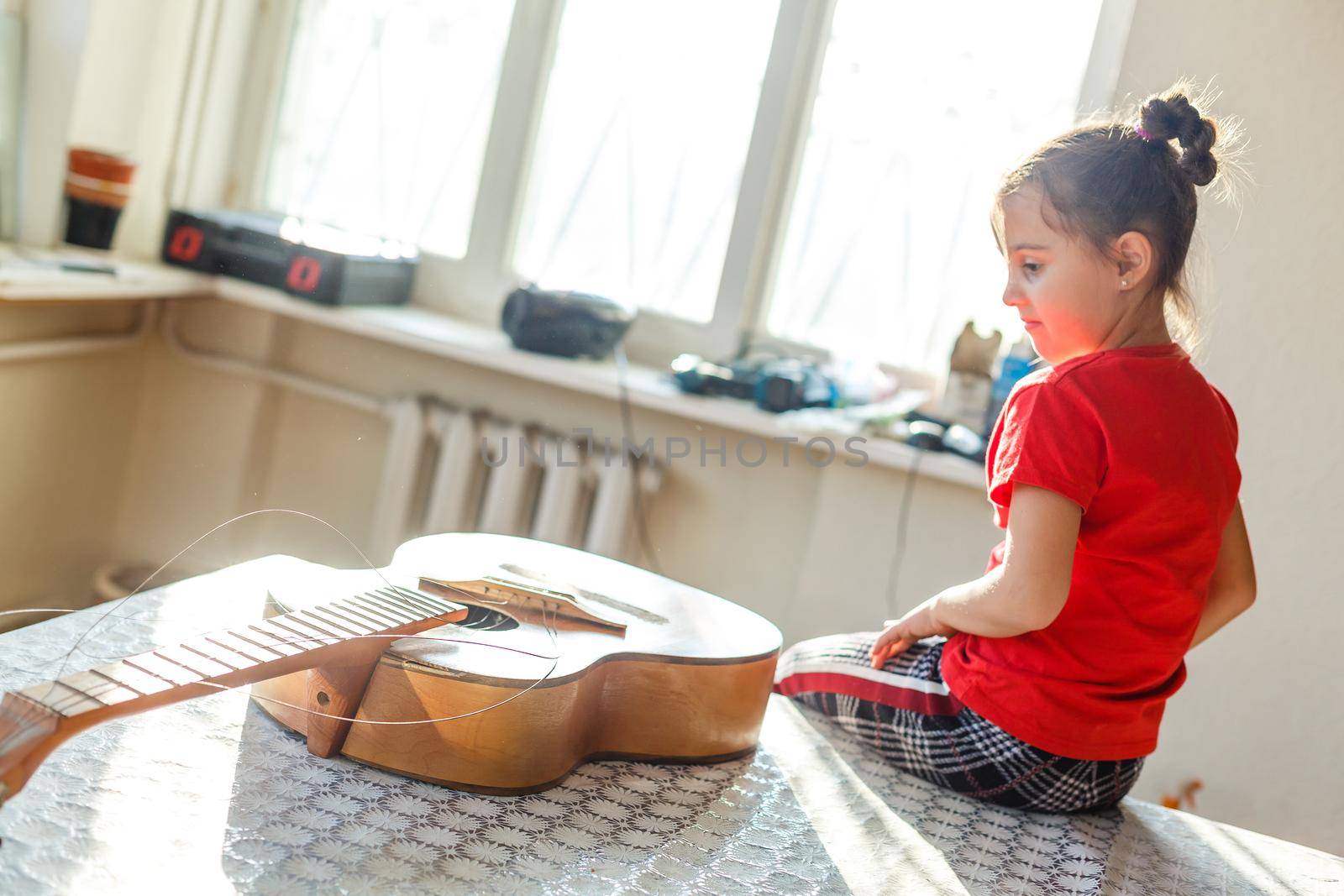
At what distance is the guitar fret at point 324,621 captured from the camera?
820 millimetres

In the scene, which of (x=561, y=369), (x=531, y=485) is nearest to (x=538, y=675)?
(x=561, y=369)

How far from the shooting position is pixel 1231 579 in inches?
44.1

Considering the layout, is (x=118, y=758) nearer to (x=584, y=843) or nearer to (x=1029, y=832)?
(x=584, y=843)

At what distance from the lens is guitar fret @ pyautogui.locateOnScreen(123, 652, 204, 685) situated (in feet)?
2.25

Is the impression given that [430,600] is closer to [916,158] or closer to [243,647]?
[243,647]

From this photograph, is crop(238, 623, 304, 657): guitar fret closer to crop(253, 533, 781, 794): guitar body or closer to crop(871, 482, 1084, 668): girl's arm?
crop(253, 533, 781, 794): guitar body

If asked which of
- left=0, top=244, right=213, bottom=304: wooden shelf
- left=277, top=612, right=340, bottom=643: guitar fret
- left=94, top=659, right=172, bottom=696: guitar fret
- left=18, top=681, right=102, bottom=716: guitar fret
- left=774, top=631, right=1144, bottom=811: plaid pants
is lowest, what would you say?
left=774, top=631, right=1144, bottom=811: plaid pants

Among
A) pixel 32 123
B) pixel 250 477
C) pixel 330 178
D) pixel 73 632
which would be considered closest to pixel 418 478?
pixel 250 477

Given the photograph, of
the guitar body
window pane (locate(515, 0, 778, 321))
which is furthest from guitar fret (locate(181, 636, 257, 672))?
window pane (locate(515, 0, 778, 321))

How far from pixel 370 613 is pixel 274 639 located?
3.7 inches

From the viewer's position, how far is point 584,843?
835 mm

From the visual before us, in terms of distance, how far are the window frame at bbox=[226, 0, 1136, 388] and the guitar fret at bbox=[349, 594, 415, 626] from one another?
1389mm

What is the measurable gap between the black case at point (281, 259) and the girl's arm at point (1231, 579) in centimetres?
152

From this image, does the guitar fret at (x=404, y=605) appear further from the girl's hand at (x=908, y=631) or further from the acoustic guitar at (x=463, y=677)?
the girl's hand at (x=908, y=631)
